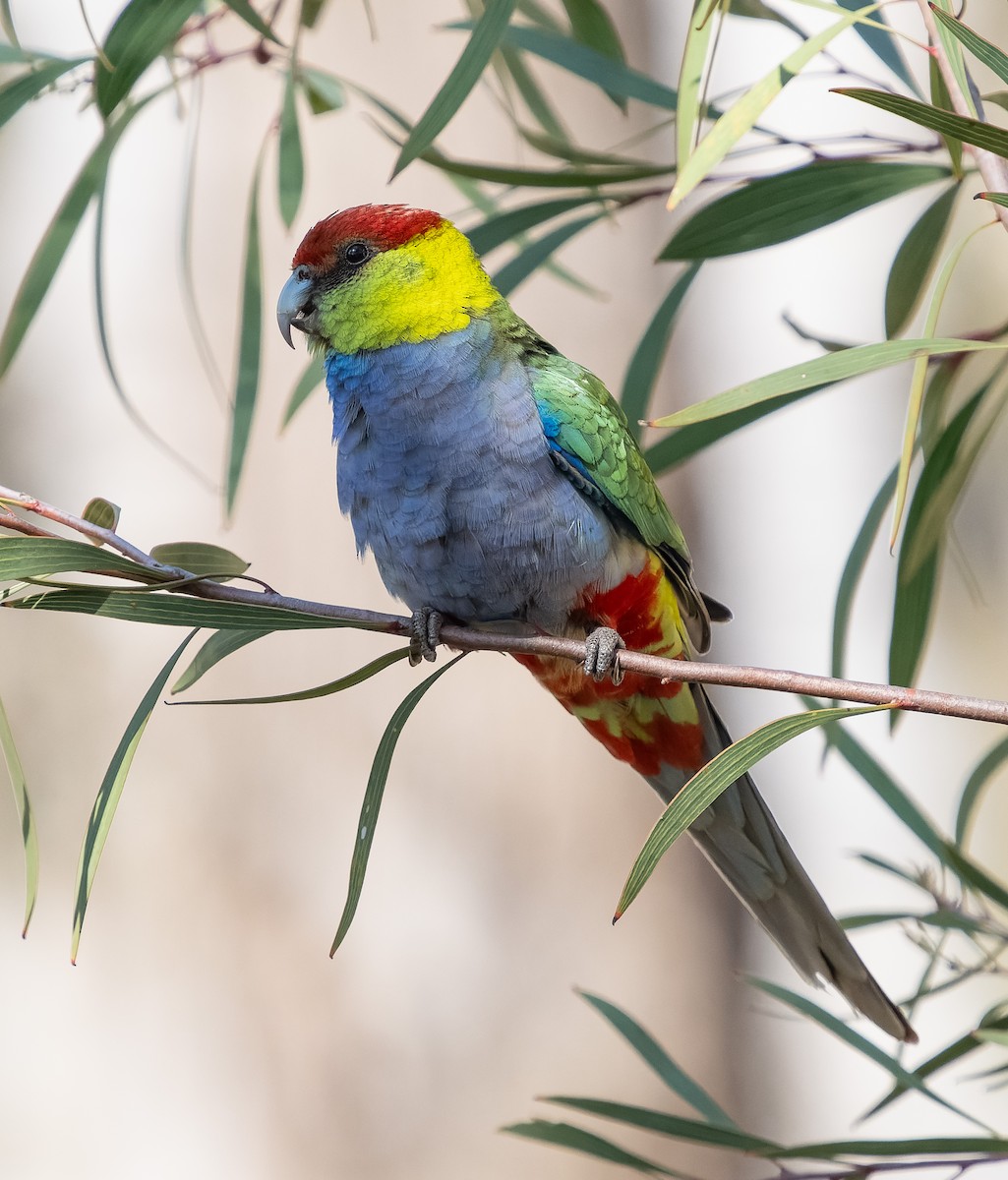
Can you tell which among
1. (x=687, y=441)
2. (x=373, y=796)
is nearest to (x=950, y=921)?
(x=687, y=441)

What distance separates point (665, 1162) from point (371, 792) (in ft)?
9.11

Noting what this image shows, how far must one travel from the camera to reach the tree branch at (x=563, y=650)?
98 cm

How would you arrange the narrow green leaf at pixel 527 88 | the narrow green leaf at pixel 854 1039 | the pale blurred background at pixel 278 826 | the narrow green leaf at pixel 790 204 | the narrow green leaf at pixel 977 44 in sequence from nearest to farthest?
the narrow green leaf at pixel 977 44 → the narrow green leaf at pixel 790 204 → the narrow green leaf at pixel 854 1039 → the narrow green leaf at pixel 527 88 → the pale blurred background at pixel 278 826

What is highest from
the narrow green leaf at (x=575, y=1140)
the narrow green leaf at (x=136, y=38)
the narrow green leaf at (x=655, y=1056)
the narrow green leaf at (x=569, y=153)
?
the narrow green leaf at (x=569, y=153)

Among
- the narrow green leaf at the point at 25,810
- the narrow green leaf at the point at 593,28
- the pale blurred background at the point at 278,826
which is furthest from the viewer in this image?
the pale blurred background at the point at 278,826

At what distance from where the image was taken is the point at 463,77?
1300 millimetres

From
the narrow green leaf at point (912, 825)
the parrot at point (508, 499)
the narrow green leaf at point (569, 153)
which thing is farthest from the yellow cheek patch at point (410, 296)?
the narrow green leaf at point (912, 825)

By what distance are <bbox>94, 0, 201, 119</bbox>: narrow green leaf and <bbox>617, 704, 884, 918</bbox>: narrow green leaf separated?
1054 mm

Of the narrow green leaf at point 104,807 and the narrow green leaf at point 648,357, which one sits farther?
the narrow green leaf at point 648,357

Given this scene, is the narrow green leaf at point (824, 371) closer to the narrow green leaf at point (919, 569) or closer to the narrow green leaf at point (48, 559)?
the narrow green leaf at point (48, 559)

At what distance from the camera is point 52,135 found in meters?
3.18

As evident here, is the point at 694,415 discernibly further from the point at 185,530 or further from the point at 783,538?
the point at 783,538

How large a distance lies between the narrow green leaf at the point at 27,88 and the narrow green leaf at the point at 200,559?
2.80 feet

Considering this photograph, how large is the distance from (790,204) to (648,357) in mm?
416
